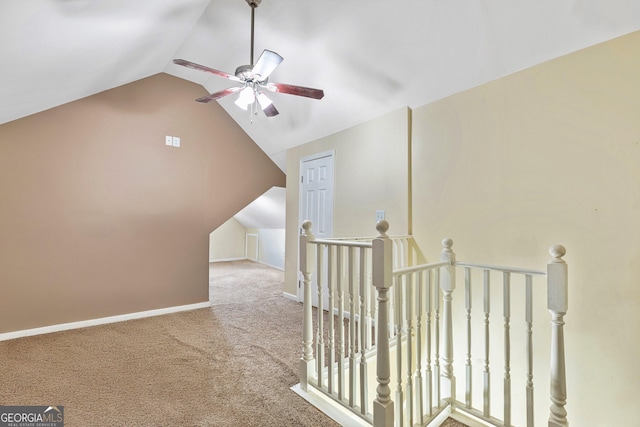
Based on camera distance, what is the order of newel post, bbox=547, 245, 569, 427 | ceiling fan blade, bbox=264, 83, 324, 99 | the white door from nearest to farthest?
newel post, bbox=547, 245, 569, 427 → ceiling fan blade, bbox=264, 83, 324, 99 → the white door

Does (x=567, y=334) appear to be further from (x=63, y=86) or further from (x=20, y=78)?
(x=63, y=86)

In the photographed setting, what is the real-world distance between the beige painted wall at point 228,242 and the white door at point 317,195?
3.76 metres

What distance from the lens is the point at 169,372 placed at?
2184 mm

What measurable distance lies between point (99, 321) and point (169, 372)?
1.64m

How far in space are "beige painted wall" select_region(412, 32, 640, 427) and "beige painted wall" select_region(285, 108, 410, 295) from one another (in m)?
0.55

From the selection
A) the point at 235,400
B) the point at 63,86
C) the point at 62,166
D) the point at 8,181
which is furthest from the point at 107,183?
the point at 235,400

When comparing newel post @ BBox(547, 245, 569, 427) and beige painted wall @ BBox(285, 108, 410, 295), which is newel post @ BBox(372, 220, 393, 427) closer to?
newel post @ BBox(547, 245, 569, 427)

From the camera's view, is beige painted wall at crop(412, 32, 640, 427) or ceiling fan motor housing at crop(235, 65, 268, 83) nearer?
beige painted wall at crop(412, 32, 640, 427)

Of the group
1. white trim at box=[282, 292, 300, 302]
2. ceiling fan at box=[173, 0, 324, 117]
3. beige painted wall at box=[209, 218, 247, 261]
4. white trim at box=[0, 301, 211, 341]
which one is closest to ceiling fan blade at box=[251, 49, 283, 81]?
ceiling fan at box=[173, 0, 324, 117]

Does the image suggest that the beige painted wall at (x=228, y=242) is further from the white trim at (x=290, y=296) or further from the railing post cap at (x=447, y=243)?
the railing post cap at (x=447, y=243)

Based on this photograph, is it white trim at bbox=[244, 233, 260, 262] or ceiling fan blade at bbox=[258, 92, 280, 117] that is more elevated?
ceiling fan blade at bbox=[258, 92, 280, 117]

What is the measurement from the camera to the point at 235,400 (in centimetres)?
183

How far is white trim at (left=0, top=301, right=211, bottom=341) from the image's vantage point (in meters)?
2.84

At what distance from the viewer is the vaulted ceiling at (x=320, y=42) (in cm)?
174
